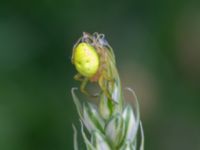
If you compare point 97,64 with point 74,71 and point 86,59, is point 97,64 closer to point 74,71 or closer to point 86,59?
point 86,59

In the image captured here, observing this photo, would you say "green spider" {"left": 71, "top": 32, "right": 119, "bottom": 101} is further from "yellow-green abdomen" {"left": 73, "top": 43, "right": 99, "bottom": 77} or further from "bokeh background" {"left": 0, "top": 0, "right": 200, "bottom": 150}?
"bokeh background" {"left": 0, "top": 0, "right": 200, "bottom": 150}

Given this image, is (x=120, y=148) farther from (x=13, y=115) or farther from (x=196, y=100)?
(x=196, y=100)

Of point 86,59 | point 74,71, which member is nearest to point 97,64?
point 86,59

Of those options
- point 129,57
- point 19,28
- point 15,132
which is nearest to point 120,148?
point 15,132

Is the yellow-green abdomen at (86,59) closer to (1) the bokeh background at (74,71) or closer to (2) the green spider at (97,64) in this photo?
(2) the green spider at (97,64)

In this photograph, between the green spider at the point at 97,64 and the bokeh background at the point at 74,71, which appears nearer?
the green spider at the point at 97,64

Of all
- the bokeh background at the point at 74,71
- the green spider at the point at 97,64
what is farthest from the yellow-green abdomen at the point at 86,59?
the bokeh background at the point at 74,71

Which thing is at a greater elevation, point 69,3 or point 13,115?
point 69,3
